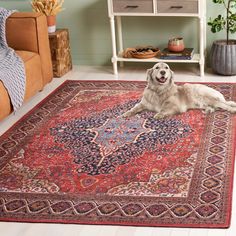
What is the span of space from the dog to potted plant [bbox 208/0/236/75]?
2.38 ft

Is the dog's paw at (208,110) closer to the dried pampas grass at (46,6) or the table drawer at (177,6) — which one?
the table drawer at (177,6)

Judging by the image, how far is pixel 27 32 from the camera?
4414 millimetres

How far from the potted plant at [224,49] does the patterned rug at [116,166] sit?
40 centimetres

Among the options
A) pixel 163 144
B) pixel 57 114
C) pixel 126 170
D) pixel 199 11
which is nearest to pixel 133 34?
pixel 199 11

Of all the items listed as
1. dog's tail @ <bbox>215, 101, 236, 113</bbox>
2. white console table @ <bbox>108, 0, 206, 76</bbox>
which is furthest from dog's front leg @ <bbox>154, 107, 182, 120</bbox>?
white console table @ <bbox>108, 0, 206, 76</bbox>

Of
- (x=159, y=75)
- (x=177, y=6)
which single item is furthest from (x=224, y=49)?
(x=159, y=75)

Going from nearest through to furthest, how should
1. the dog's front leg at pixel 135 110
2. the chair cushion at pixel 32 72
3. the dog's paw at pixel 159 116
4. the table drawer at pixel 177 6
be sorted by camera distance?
1. the dog's paw at pixel 159 116
2. the dog's front leg at pixel 135 110
3. the chair cushion at pixel 32 72
4. the table drawer at pixel 177 6

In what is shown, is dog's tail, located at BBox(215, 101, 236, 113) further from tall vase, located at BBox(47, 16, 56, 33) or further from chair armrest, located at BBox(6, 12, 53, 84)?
tall vase, located at BBox(47, 16, 56, 33)

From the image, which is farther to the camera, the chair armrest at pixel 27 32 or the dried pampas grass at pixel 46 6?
the dried pampas grass at pixel 46 6

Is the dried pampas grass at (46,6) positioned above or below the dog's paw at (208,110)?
above

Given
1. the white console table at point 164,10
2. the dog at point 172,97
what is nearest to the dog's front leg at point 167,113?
the dog at point 172,97

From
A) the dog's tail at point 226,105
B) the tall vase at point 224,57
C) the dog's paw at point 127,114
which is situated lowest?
the dog's paw at point 127,114

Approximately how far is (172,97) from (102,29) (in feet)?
5.01

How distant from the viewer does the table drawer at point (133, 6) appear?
4.64 m
